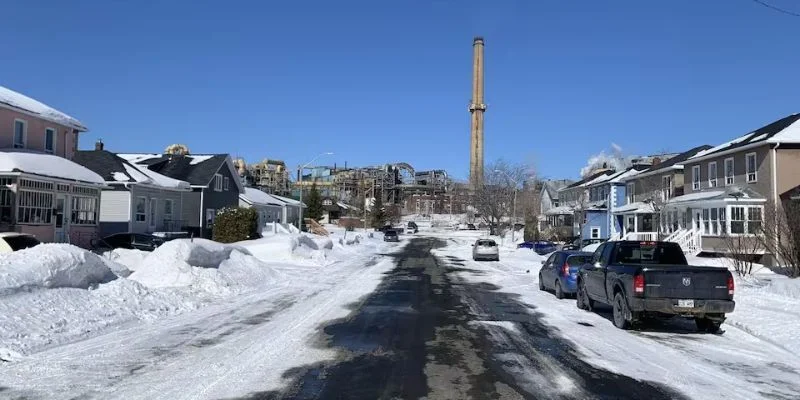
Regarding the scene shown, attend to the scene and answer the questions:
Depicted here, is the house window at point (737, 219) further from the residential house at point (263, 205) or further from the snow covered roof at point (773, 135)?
the residential house at point (263, 205)

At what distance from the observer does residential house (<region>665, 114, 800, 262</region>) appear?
32.7 m

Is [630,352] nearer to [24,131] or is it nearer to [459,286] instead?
[459,286]

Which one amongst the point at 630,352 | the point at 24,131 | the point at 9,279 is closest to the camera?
the point at 630,352

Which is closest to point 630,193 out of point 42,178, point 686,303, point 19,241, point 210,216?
point 210,216

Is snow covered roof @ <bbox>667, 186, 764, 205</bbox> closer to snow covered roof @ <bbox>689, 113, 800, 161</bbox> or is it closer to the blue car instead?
snow covered roof @ <bbox>689, 113, 800, 161</bbox>

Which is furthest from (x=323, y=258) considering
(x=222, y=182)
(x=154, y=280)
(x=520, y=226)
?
(x=520, y=226)

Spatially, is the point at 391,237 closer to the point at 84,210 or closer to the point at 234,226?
the point at 234,226

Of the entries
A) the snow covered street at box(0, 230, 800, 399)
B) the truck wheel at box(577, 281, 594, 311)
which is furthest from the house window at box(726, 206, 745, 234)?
the truck wheel at box(577, 281, 594, 311)

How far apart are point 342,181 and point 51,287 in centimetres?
11919

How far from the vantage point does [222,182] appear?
51156mm

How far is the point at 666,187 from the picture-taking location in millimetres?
47469

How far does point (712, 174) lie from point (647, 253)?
2936 cm

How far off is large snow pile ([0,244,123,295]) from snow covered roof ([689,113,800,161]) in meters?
31.3

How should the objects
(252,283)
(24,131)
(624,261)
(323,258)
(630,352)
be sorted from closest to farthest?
(630,352) < (624,261) < (252,283) < (24,131) < (323,258)
